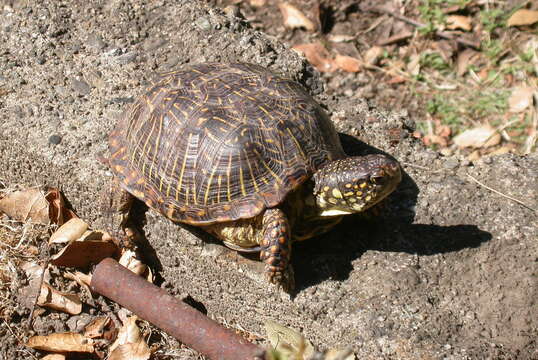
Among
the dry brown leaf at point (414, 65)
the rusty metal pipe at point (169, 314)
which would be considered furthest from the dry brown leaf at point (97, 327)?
the dry brown leaf at point (414, 65)

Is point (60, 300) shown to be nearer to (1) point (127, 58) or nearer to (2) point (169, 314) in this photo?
(2) point (169, 314)

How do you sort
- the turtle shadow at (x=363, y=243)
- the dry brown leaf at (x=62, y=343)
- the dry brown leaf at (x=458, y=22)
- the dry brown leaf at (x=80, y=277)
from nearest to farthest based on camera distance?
the turtle shadow at (x=363, y=243)
the dry brown leaf at (x=62, y=343)
the dry brown leaf at (x=80, y=277)
the dry brown leaf at (x=458, y=22)

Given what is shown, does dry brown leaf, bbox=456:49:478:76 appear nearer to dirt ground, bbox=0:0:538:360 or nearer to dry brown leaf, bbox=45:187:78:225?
dirt ground, bbox=0:0:538:360

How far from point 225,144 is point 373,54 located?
9.10ft

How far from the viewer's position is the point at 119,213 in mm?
3463

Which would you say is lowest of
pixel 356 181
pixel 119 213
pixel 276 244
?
pixel 119 213

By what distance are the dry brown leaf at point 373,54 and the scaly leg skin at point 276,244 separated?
2.72 m

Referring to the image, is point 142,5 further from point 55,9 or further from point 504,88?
point 504,88

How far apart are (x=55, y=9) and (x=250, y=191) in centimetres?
242

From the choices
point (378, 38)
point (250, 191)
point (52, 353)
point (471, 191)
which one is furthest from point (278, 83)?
point (378, 38)

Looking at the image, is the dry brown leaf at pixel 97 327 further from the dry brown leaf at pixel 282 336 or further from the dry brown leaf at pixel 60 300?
the dry brown leaf at pixel 282 336

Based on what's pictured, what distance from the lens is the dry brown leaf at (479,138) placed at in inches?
186

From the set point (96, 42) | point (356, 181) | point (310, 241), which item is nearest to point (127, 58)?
point (96, 42)

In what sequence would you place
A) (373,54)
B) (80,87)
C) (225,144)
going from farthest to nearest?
(373,54) → (80,87) → (225,144)
